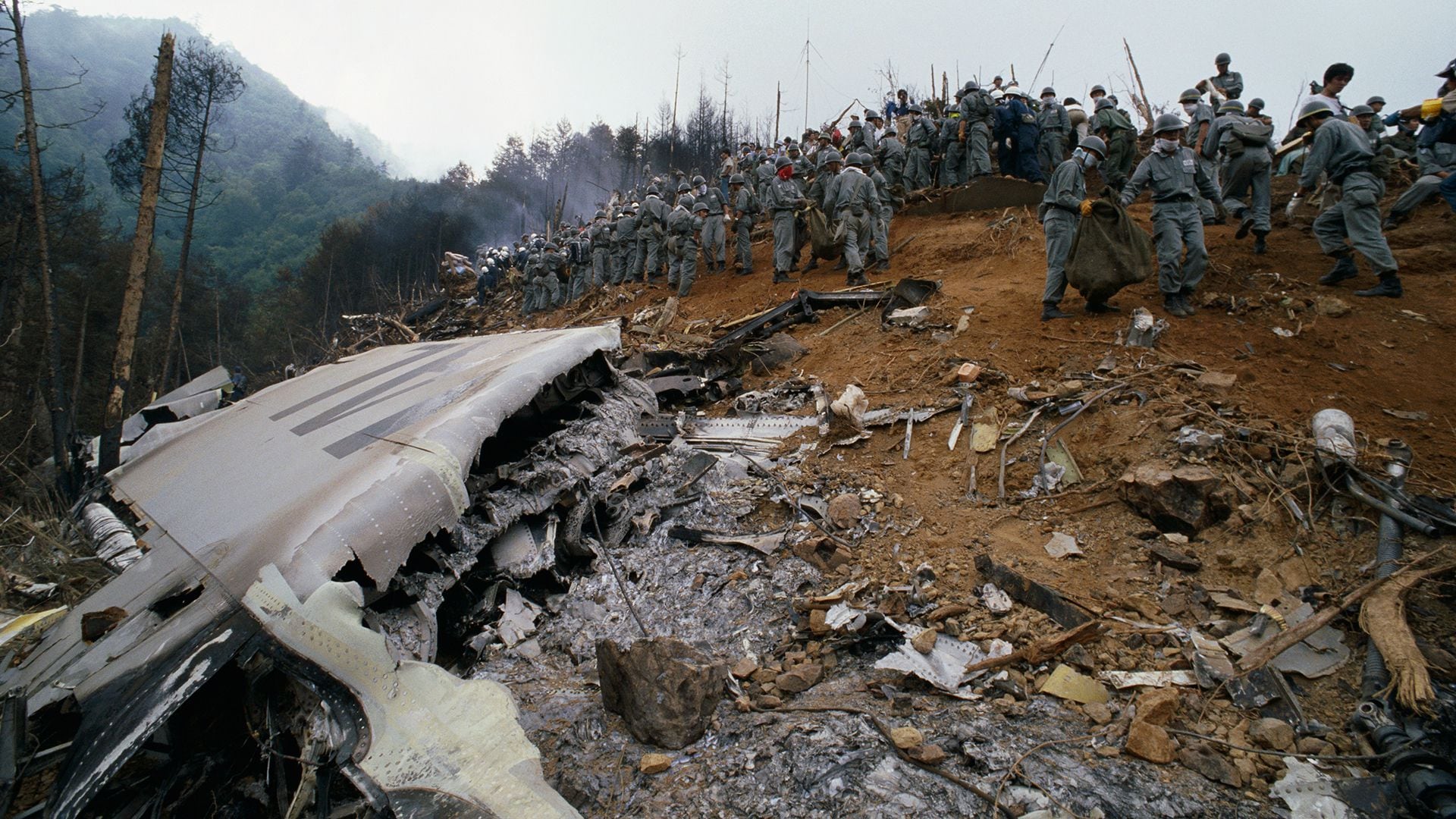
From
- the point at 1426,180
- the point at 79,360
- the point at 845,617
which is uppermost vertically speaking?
the point at 1426,180

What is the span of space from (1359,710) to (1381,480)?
1.57 meters

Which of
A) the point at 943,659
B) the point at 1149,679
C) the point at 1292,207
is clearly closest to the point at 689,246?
the point at 1292,207

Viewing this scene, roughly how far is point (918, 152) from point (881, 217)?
4050mm

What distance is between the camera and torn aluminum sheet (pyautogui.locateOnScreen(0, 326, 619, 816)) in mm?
1924

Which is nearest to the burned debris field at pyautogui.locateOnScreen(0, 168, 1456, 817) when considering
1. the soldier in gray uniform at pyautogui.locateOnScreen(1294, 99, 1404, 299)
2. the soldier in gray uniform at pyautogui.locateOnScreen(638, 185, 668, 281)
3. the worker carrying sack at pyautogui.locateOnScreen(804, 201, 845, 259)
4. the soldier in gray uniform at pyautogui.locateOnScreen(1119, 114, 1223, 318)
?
the soldier in gray uniform at pyautogui.locateOnScreen(1119, 114, 1223, 318)

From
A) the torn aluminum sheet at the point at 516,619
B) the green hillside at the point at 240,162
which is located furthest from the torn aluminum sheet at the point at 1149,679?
the green hillside at the point at 240,162

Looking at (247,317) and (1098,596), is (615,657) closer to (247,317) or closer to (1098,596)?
(1098,596)

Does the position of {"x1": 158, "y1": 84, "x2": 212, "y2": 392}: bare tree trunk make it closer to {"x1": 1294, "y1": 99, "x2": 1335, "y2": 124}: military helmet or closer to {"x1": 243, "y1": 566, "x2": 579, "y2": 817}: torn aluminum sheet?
{"x1": 243, "y1": 566, "x2": 579, "y2": 817}: torn aluminum sheet

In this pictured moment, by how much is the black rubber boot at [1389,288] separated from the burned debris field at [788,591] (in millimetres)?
272

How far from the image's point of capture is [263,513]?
2.75 metres

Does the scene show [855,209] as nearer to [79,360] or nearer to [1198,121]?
[1198,121]

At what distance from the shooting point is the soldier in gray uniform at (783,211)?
10148mm

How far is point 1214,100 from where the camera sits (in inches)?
408

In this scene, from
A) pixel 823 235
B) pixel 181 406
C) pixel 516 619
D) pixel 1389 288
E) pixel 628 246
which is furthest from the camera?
pixel 628 246
